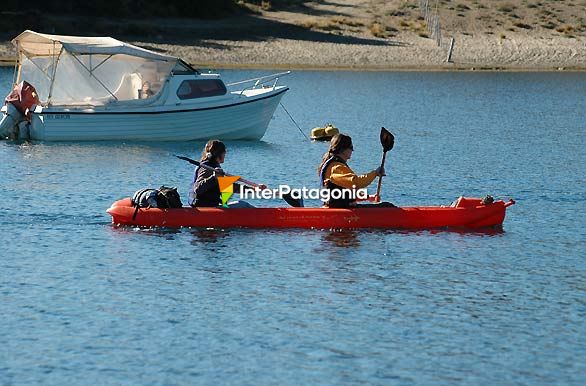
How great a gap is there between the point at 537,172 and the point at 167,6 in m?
45.1

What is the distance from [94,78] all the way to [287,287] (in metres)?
17.9

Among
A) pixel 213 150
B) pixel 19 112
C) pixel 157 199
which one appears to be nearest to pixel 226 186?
pixel 213 150

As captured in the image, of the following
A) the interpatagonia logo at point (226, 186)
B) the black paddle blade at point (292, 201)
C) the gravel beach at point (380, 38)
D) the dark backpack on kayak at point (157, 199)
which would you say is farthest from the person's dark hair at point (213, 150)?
the gravel beach at point (380, 38)

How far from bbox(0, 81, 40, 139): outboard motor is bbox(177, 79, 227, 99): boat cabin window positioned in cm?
370

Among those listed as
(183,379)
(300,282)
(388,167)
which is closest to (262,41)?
(388,167)

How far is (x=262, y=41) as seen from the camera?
66.0 meters

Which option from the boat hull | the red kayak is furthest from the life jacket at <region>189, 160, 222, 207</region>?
the boat hull

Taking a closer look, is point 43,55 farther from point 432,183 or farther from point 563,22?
point 563,22

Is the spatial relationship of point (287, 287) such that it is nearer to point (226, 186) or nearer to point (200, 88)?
point (226, 186)

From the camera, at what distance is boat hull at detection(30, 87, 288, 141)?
33.2 m

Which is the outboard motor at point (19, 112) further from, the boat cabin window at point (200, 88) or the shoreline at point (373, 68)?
the shoreline at point (373, 68)

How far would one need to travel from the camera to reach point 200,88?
111 ft

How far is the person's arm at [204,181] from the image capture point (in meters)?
21.0

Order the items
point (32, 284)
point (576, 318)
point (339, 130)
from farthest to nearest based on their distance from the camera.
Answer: point (339, 130), point (32, 284), point (576, 318)
